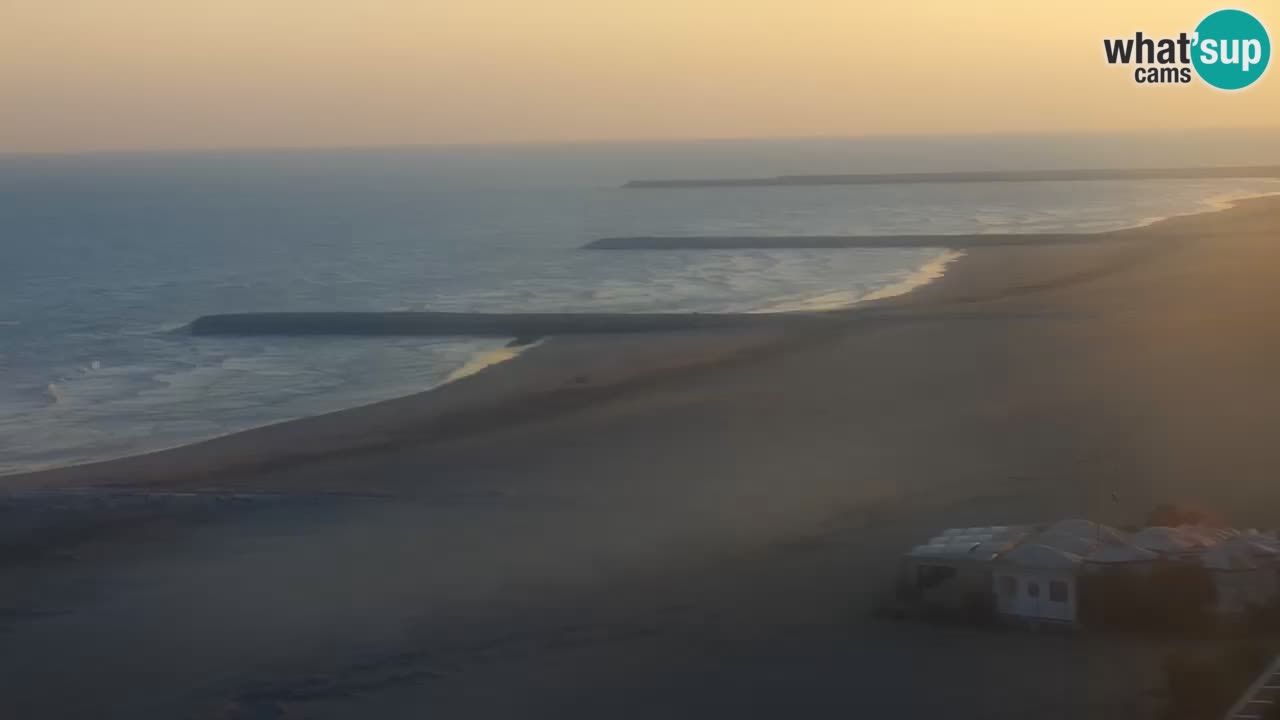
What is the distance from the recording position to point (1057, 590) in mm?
16359

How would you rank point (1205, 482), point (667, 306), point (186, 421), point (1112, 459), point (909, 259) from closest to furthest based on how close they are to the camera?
point (1205, 482), point (1112, 459), point (186, 421), point (667, 306), point (909, 259)

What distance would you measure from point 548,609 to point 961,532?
190 inches

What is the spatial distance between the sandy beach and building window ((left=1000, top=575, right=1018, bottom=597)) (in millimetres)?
628

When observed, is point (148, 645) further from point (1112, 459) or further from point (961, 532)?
point (1112, 459)

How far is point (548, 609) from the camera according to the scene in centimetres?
1753

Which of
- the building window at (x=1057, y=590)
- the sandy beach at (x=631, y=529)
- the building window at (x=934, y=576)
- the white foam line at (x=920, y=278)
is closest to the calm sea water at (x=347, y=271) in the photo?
the white foam line at (x=920, y=278)

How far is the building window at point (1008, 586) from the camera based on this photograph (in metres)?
16.6

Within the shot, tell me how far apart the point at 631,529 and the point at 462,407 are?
11.9m

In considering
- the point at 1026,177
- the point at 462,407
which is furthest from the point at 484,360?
the point at 1026,177

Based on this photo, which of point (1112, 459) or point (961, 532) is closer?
point (961, 532)

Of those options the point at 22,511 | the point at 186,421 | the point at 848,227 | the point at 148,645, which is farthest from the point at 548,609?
the point at 848,227

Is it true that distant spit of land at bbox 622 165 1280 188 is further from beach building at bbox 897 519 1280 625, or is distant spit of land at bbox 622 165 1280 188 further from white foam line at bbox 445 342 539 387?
beach building at bbox 897 519 1280 625

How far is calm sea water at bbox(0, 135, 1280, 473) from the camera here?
36.6 meters

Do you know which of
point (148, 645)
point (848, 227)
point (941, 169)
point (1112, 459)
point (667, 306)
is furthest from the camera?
point (941, 169)
